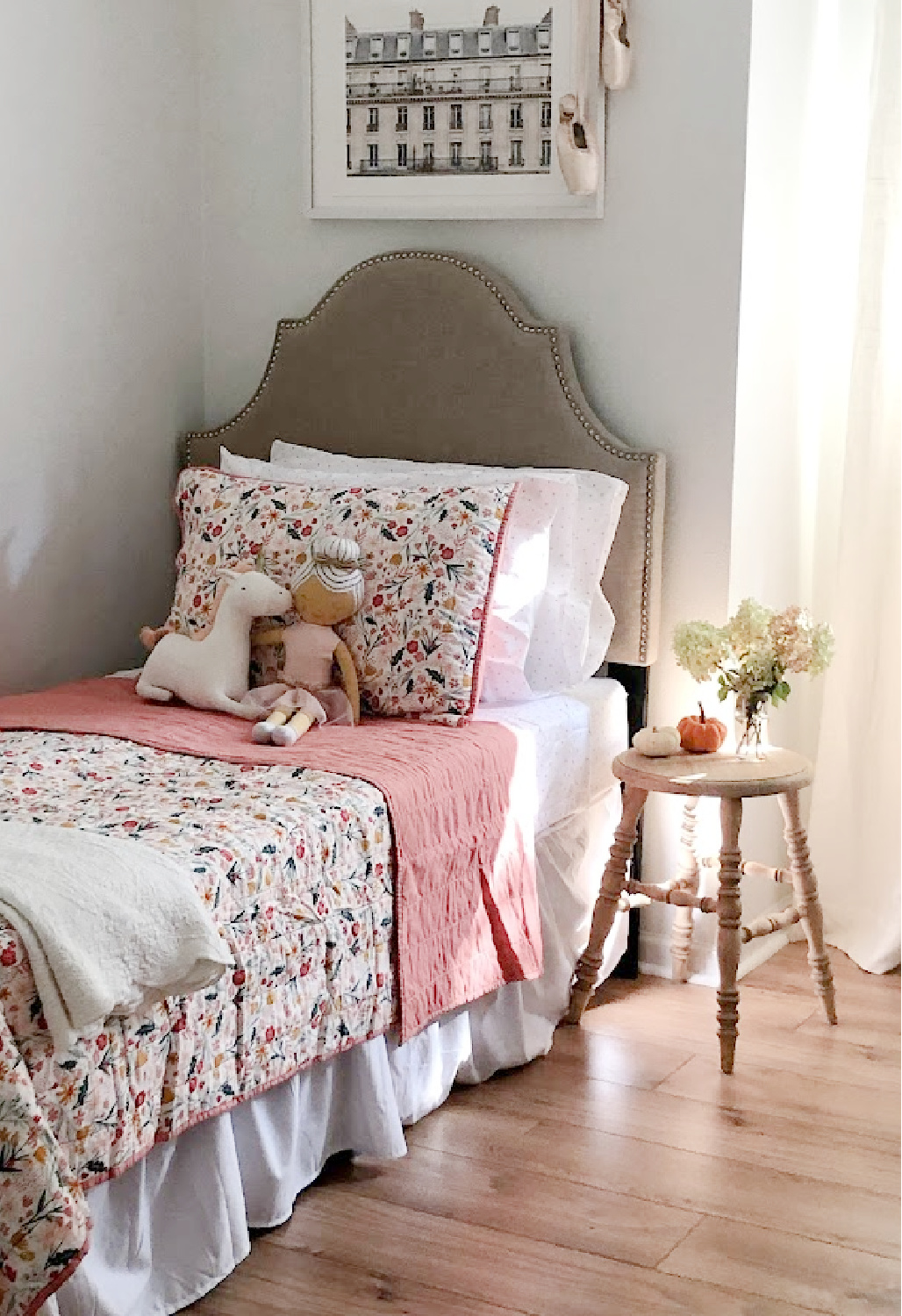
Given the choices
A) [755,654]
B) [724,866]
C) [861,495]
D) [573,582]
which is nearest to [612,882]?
[724,866]

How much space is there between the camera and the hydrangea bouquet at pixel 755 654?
10.2 ft

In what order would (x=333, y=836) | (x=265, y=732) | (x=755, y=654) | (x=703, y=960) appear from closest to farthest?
(x=333, y=836) < (x=265, y=732) < (x=755, y=654) < (x=703, y=960)

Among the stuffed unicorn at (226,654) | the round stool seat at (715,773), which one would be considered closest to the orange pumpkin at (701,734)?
the round stool seat at (715,773)

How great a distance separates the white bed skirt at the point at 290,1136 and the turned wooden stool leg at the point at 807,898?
394 millimetres

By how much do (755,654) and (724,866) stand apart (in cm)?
40

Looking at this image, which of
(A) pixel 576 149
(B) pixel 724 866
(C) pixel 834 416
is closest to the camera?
(B) pixel 724 866

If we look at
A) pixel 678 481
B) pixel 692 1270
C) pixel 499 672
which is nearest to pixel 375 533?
pixel 499 672

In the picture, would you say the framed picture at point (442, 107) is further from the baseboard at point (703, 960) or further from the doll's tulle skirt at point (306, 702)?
the baseboard at point (703, 960)

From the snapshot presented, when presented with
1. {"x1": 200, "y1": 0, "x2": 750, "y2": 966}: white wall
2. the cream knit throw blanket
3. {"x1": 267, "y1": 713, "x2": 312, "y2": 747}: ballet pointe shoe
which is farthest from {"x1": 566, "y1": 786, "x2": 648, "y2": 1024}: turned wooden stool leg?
the cream knit throw blanket

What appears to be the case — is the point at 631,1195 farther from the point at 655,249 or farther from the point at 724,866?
the point at 655,249

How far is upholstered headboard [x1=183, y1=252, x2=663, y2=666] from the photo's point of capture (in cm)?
339

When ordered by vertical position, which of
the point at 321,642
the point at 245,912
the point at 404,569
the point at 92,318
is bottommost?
the point at 245,912

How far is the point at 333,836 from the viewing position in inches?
97.0

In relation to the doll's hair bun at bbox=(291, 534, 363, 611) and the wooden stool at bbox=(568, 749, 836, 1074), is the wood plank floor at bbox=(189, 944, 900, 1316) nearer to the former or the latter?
the wooden stool at bbox=(568, 749, 836, 1074)
